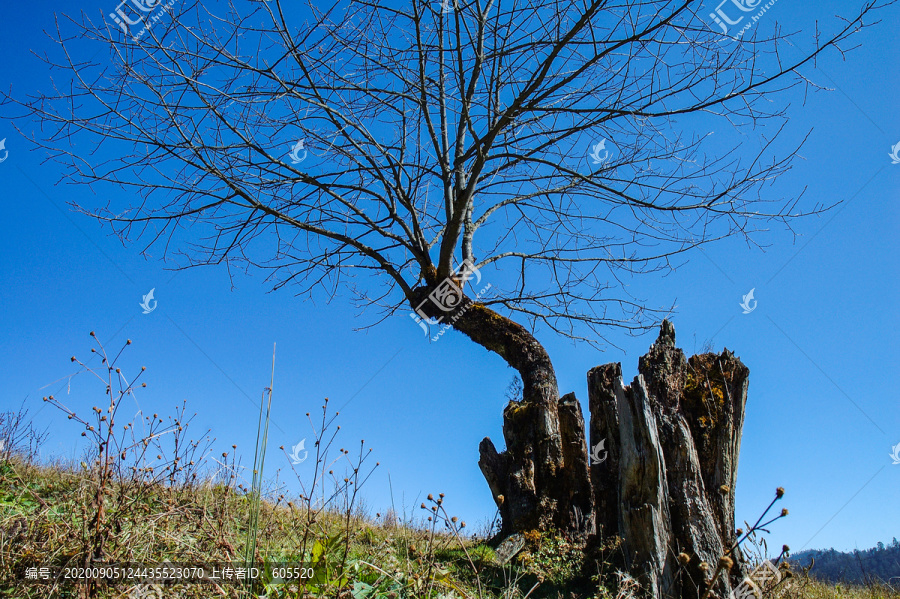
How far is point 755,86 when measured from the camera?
422 centimetres

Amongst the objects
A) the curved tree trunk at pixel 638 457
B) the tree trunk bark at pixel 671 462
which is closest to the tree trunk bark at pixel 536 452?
the curved tree trunk at pixel 638 457

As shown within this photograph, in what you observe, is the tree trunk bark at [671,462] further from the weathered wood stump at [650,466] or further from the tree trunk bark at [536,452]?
the tree trunk bark at [536,452]

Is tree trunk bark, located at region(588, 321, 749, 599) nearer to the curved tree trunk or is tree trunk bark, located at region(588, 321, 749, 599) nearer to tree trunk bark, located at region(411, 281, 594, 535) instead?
the curved tree trunk

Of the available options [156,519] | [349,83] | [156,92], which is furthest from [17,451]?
[349,83]

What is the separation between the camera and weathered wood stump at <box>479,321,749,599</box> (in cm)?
392

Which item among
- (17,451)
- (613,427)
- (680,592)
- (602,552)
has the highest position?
(17,451)

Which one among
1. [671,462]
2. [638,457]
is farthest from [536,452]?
[671,462]

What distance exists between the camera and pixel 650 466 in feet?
13.4

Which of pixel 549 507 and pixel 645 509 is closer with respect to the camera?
pixel 645 509

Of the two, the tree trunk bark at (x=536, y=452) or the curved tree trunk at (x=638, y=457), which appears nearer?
the curved tree trunk at (x=638, y=457)

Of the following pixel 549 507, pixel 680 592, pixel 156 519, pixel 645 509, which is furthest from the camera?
pixel 549 507

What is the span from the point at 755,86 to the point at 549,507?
3.92 m

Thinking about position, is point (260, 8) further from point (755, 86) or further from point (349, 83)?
point (755, 86)

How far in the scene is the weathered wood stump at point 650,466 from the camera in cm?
392
